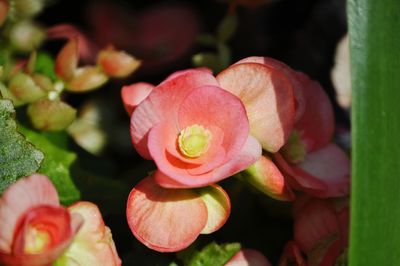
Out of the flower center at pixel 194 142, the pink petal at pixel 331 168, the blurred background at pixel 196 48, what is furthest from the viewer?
the blurred background at pixel 196 48

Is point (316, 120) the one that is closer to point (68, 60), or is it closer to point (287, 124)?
point (287, 124)

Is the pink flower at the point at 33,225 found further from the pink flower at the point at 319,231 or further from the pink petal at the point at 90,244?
the pink flower at the point at 319,231

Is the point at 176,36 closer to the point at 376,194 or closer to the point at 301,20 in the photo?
the point at 301,20

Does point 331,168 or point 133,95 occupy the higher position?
point 133,95

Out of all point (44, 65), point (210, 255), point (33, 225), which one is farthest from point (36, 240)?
point (44, 65)

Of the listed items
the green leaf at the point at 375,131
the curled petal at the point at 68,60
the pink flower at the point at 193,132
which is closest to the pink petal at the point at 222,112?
the pink flower at the point at 193,132

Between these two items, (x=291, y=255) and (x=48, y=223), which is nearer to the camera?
(x=48, y=223)
